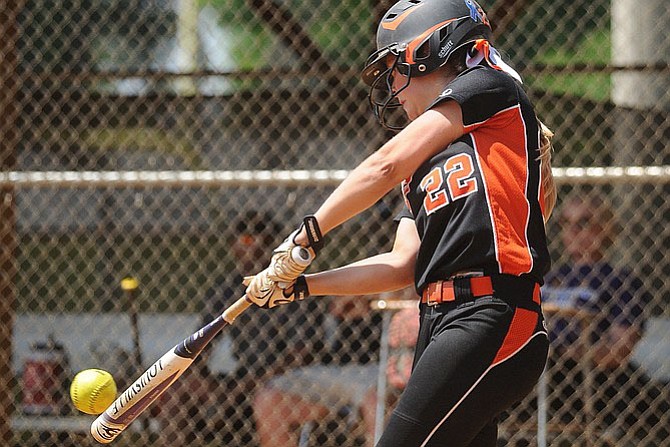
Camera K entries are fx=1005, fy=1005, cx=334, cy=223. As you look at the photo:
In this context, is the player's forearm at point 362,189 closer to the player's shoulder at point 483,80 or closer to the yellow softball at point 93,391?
the player's shoulder at point 483,80

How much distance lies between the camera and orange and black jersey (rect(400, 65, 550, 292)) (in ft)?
8.39

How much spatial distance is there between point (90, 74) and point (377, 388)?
2571mm

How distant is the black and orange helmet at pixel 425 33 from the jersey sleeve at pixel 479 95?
0.11m

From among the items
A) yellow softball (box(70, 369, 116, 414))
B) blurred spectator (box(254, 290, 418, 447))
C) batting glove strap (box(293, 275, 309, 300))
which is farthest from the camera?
blurred spectator (box(254, 290, 418, 447))

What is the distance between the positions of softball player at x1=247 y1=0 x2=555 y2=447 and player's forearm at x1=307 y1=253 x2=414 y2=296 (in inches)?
6.8

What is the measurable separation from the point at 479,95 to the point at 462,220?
1.08 ft

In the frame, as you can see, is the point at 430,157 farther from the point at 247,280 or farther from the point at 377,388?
the point at 377,388

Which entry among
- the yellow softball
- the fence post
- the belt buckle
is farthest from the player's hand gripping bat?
the fence post

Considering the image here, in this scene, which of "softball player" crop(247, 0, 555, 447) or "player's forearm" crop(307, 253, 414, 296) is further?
"player's forearm" crop(307, 253, 414, 296)

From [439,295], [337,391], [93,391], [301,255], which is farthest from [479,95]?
[337,391]

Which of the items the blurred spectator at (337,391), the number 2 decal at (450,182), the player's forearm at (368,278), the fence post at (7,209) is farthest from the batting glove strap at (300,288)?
the fence post at (7,209)

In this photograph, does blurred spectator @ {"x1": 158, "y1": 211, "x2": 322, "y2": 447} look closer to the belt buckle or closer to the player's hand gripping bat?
the player's hand gripping bat

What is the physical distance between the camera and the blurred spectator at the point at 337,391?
210 inches

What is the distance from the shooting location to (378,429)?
512 centimetres
